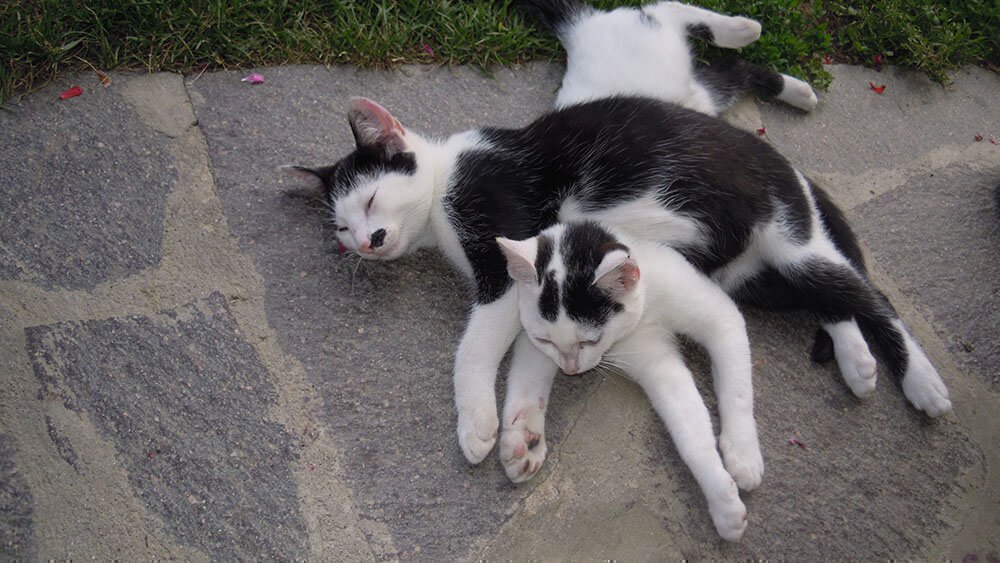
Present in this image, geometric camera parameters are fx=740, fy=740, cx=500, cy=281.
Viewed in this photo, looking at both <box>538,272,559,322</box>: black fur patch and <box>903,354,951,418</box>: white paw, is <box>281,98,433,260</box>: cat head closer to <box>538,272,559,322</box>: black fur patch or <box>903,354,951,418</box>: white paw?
<box>538,272,559,322</box>: black fur patch

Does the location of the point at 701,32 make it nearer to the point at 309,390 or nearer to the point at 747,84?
the point at 747,84

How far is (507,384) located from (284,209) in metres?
1.01

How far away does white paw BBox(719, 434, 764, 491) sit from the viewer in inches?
81.7

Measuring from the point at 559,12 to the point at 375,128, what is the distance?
115 cm

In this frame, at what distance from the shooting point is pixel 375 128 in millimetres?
2523

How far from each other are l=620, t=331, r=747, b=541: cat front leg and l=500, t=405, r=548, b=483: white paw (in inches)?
14.0

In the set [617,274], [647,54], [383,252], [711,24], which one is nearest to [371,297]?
[383,252]

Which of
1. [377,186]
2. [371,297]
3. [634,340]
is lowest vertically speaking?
[371,297]

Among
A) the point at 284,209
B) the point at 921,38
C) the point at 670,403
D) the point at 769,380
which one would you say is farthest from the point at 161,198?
the point at 921,38

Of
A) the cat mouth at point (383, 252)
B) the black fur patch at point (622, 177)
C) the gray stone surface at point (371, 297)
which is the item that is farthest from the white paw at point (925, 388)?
the cat mouth at point (383, 252)

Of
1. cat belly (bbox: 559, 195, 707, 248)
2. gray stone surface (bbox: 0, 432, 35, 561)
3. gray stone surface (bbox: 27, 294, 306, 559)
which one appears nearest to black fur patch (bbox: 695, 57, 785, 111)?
cat belly (bbox: 559, 195, 707, 248)

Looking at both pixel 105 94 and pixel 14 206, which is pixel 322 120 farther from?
pixel 14 206

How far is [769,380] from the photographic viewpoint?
93.2 inches

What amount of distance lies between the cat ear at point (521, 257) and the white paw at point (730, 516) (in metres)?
0.79
